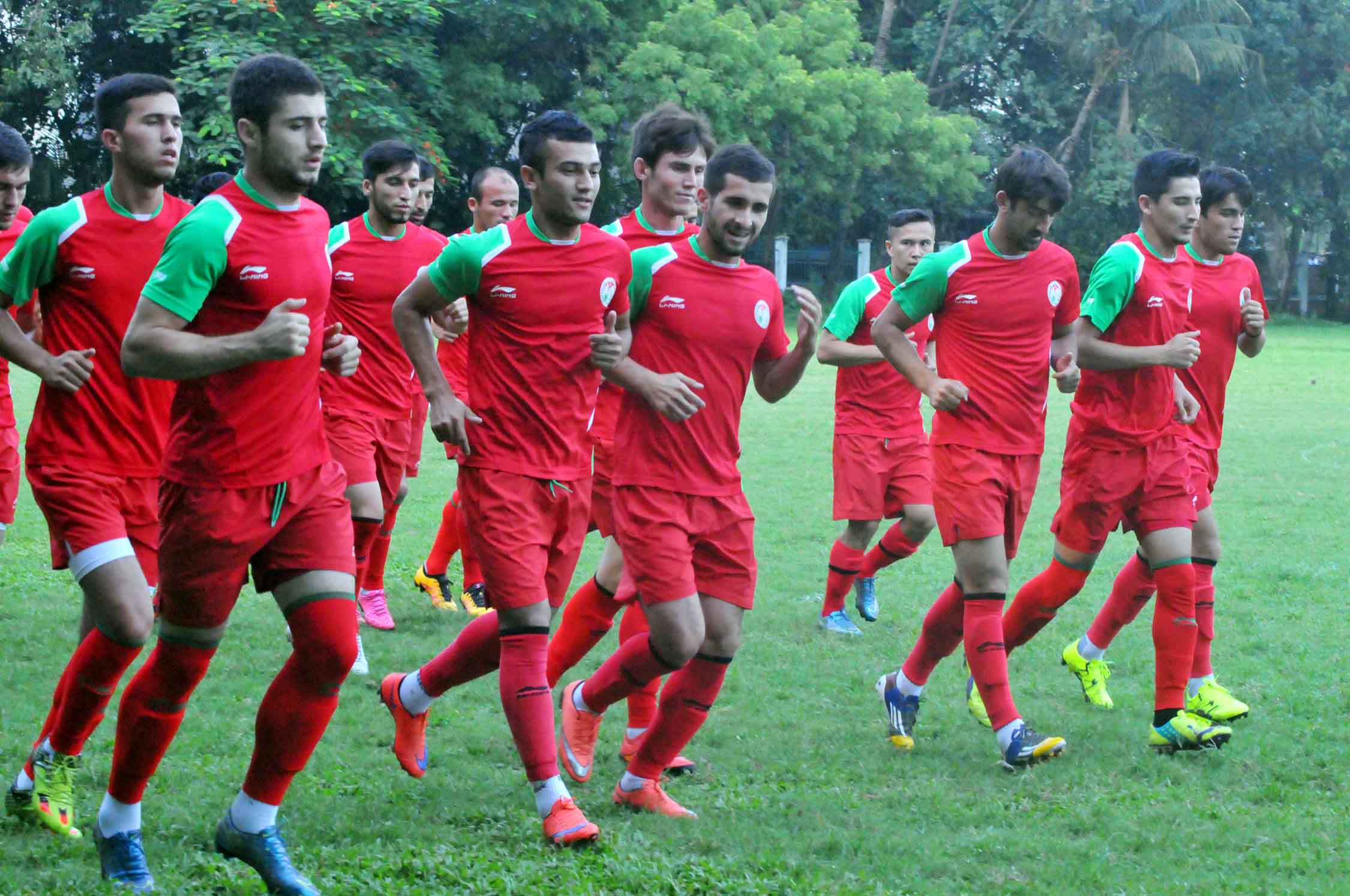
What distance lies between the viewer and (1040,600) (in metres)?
6.75

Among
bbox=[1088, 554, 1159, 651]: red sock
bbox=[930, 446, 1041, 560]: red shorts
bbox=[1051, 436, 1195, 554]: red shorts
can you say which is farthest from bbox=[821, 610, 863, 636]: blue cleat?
bbox=[930, 446, 1041, 560]: red shorts

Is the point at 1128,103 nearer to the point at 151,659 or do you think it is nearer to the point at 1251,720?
the point at 1251,720

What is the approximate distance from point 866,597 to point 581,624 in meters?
3.29

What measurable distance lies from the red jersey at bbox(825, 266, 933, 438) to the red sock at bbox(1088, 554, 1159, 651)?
6.83ft

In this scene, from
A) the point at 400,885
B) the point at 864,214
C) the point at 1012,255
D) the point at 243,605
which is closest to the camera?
the point at 400,885

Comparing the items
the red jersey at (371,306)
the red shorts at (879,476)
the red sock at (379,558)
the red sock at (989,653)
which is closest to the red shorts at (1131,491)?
the red sock at (989,653)

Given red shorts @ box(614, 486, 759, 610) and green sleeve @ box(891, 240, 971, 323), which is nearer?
red shorts @ box(614, 486, 759, 610)

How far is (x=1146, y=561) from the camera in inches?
269

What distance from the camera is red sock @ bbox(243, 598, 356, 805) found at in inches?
172

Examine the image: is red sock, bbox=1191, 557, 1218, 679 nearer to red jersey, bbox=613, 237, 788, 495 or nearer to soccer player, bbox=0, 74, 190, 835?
red jersey, bbox=613, 237, 788, 495

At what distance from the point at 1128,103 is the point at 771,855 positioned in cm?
4287

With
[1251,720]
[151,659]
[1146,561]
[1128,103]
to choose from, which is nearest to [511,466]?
[151,659]

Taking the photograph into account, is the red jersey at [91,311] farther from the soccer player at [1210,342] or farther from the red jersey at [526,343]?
the soccer player at [1210,342]

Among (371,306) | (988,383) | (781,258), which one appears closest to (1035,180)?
(988,383)
